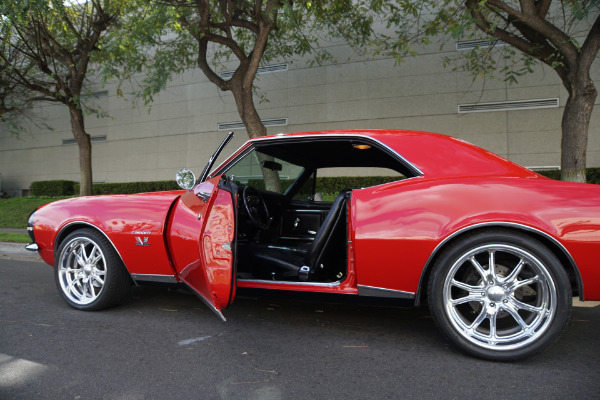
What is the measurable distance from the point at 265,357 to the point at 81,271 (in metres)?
2.09

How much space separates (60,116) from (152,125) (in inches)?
230

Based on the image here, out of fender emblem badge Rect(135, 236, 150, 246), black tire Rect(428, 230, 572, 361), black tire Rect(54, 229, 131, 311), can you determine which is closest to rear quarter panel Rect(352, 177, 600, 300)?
black tire Rect(428, 230, 572, 361)

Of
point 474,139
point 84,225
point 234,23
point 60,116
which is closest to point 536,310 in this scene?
point 84,225

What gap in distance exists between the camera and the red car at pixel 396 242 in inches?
98.9

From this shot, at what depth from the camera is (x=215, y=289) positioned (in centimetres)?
285

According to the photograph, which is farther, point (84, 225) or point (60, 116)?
point (60, 116)

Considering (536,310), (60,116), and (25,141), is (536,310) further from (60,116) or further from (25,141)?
(25,141)

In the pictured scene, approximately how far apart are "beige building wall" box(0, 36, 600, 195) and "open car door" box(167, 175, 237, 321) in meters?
10.5

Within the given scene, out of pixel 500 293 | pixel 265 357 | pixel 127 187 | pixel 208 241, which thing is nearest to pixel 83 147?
pixel 127 187

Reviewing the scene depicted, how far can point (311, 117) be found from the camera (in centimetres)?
1478

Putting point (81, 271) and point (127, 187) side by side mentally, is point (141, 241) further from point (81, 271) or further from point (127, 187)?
point (127, 187)

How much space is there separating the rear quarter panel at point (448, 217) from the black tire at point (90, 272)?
214cm

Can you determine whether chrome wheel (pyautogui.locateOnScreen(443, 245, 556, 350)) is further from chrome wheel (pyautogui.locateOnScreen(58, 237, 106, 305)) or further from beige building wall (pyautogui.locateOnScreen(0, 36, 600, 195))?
beige building wall (pyautogui.locateOnScreen(0, 36, 600, 195))

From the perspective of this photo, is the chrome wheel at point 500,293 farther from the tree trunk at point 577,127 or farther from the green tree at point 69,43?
the green tree at point 69,43
